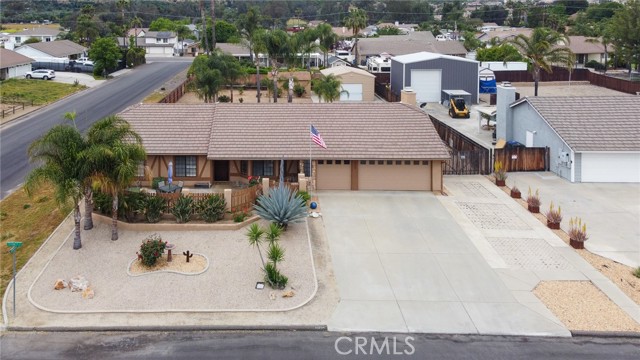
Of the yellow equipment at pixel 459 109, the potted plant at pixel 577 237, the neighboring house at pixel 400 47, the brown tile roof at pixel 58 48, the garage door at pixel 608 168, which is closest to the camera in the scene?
the potted plant at pixel 577 237

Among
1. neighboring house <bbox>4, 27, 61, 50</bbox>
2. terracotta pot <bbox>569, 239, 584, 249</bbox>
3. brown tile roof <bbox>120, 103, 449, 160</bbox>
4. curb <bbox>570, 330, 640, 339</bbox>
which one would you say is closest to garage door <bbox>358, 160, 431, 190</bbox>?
brown tile roof <bbox>120, 103, 449, 160</bbox>

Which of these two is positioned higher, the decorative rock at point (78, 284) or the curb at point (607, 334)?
the decorative rock at point (78, 284)

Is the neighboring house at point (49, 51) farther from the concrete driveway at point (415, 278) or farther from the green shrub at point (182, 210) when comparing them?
the concrete driveway at point (415, 278)

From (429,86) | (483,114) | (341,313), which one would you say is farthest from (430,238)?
(429,86)

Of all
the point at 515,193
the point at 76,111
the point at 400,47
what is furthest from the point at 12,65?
the point at 515,193

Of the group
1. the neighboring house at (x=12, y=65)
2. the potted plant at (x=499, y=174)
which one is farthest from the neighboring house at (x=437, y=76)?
the neighboring house at (x=12, y=65)

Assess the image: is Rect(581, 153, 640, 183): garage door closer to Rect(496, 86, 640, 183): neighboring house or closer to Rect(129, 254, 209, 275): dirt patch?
Rect(496, 86, 640, 183): neighboring house
